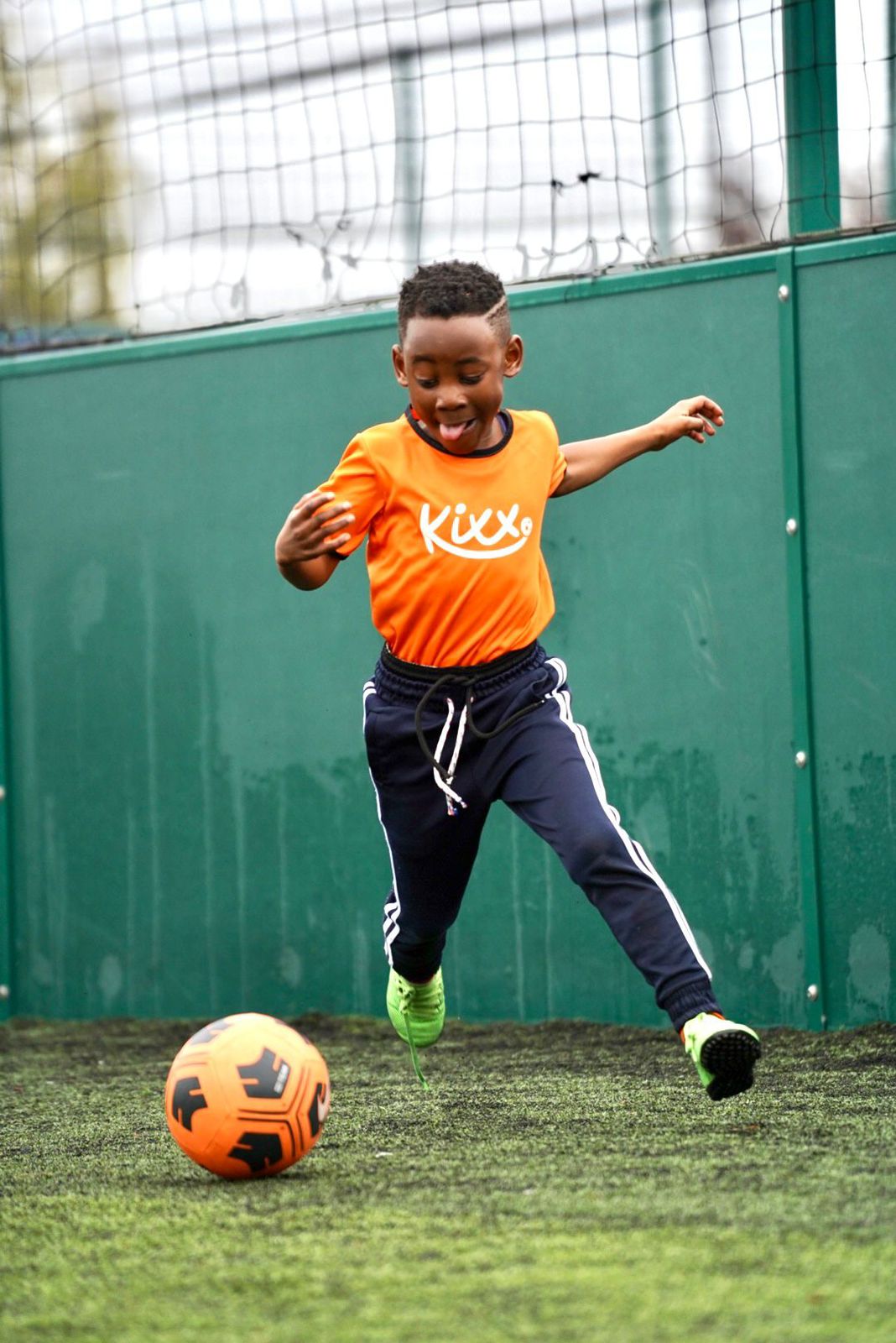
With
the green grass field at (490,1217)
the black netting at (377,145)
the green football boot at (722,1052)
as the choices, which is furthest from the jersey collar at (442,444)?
the black netting at (377,145)

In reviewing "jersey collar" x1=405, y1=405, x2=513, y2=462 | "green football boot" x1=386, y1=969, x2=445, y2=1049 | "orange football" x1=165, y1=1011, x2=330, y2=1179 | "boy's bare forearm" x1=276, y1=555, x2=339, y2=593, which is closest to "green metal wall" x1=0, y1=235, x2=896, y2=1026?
"green football boot" x1=386, y1=969, x2=445, y2=1049

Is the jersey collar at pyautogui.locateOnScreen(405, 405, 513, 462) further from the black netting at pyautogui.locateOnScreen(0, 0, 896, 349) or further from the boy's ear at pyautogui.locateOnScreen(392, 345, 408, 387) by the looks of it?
the black netting at pyautogui.locateOnScreen(0, 0, 896, 349)

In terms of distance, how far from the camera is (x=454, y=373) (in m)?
4.03

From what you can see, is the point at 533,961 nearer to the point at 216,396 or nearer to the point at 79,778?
the point at 79,778

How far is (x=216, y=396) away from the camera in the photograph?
6.45 m

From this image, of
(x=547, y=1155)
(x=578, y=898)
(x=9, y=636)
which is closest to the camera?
(x=547, y=1155)

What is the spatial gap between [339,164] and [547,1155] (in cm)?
401

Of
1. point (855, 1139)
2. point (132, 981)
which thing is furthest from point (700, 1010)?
point (132, 981)

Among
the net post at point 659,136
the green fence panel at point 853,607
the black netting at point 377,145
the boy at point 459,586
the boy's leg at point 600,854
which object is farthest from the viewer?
the net post at point 659,136

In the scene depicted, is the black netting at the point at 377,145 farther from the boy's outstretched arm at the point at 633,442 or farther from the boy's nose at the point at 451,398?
the boy's nose at the point at 451,398

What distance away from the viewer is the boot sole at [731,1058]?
350 cm

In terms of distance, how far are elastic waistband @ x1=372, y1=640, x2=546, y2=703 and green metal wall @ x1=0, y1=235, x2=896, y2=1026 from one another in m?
1.54

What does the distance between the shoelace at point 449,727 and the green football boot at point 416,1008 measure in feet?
2.69

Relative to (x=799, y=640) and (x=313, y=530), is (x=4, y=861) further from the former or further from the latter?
(x=313, y=530)
